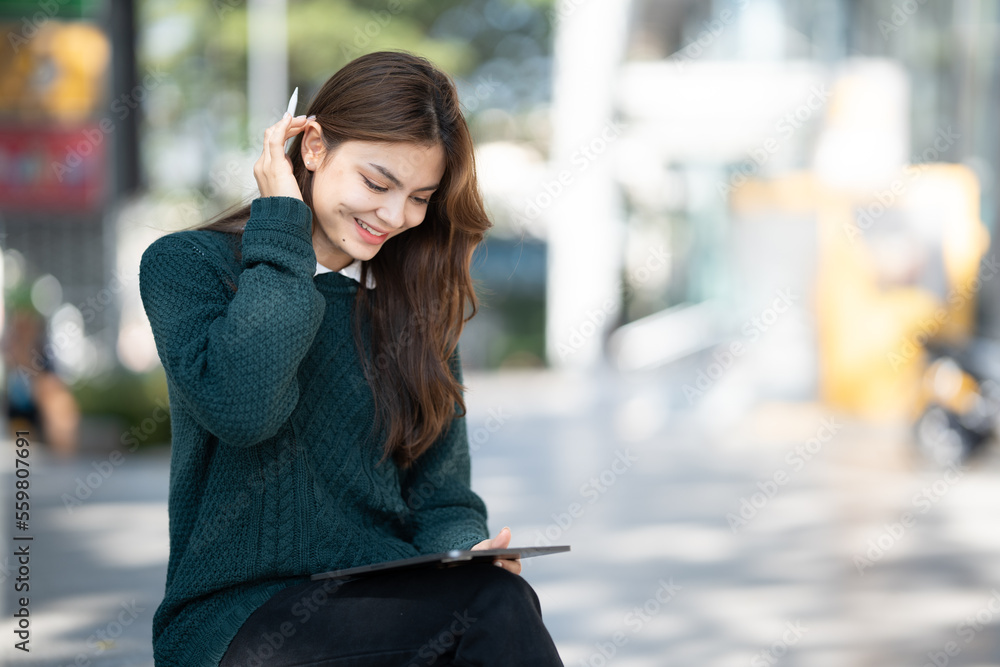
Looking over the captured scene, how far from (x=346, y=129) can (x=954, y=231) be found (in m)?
9.56

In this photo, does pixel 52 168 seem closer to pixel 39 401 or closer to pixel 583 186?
pixel 39 401

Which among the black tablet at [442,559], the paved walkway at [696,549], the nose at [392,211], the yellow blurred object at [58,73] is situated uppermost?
the yellow blurred object at [58,73]

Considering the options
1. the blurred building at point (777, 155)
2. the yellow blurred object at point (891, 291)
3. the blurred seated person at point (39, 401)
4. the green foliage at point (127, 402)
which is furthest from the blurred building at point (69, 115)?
the yellow blurred object at point (891, 291)

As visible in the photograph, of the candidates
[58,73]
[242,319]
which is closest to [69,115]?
[58,73]

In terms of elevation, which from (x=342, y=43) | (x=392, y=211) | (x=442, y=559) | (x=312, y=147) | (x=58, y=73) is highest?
(x=342, y=43)

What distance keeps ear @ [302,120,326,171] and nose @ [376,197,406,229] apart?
6.0 inches

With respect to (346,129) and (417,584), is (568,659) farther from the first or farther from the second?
(346,129)

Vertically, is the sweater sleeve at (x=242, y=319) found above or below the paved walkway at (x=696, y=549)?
above

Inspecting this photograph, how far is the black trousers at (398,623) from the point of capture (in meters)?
1.71

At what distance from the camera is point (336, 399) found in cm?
201

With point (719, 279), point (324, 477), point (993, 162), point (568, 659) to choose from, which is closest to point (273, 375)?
point (324, 477)

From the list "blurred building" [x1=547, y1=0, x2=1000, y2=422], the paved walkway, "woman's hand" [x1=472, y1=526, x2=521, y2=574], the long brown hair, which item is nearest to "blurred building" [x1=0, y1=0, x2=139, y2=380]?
the paved walkway

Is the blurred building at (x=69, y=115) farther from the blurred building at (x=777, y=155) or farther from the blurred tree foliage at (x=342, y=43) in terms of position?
the blurred tree foliage at (x=342, y=43)

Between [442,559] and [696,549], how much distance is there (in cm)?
382
